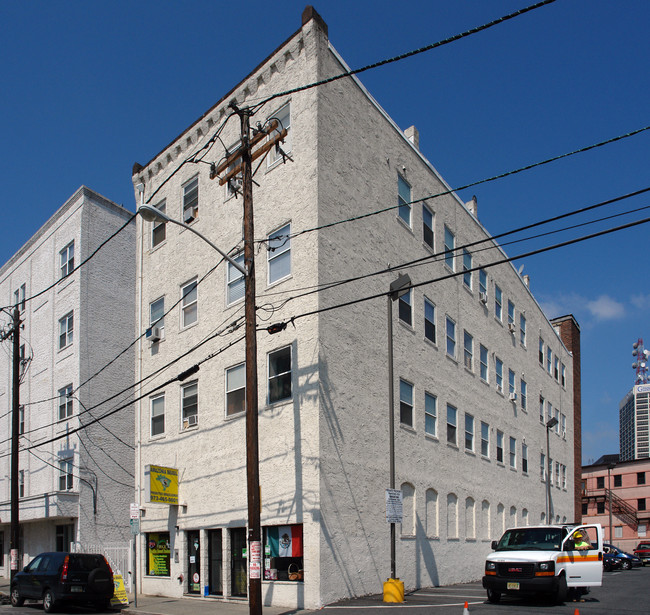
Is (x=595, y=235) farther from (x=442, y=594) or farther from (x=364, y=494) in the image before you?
(x=442, y=594)

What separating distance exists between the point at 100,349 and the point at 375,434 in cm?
1474

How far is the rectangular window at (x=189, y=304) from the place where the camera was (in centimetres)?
2309

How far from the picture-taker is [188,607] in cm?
1816

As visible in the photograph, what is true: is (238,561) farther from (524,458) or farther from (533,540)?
(524,458)

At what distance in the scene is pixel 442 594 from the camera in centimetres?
1959

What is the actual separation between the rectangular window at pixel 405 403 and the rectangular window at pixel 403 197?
5718 mm

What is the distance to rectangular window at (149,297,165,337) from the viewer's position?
2441cm

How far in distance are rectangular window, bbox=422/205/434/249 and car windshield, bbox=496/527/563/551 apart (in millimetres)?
10971

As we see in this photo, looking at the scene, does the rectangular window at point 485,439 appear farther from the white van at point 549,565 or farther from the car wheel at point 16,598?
the car wheel at point 16,598

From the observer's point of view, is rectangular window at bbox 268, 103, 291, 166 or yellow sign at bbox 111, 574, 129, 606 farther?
rectangular window at bbox 268, 103, 291, 166

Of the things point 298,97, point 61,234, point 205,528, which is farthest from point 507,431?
point 61,234

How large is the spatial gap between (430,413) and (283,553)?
8.16 m

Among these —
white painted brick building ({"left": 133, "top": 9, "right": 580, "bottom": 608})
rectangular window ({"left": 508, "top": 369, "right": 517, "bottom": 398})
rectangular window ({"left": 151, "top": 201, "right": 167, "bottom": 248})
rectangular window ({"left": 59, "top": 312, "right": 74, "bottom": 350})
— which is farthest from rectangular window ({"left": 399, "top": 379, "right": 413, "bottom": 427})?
rectangular window ({"left": 59, "top": 312, "right": 74, "bottom": 350})

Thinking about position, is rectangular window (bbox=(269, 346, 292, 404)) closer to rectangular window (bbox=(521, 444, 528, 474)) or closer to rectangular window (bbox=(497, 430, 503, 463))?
rectangular window (bbox=(497, 430, 503, 463))
